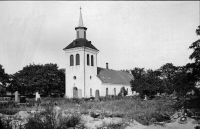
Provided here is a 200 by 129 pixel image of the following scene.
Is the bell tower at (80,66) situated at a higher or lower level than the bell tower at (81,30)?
lower

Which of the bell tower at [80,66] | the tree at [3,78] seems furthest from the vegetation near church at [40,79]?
the bell tower at [80,66]

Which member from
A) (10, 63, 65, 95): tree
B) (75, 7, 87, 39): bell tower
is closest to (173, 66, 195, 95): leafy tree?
(75, 7, 87, 39): bell tower

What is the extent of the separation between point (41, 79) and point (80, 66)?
13925 millimetres

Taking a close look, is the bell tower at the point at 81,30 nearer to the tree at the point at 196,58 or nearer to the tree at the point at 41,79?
the tree at the point at 41,79

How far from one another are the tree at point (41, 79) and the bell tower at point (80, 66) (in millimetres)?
10769

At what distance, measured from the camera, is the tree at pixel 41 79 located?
51688 millimetres

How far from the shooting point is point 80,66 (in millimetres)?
42125

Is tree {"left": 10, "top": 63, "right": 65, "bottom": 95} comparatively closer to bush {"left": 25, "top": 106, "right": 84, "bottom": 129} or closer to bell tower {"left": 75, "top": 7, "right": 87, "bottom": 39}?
bell tower {"left": 75, "top": 7, "right": 87, "bottom": 39}

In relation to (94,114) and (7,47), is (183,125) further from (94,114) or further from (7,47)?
(7,47)

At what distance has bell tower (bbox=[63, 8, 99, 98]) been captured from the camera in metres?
41.9

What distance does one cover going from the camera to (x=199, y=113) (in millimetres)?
12648

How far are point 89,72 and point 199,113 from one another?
31.2 meters

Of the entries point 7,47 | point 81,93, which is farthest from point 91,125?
point 81,93

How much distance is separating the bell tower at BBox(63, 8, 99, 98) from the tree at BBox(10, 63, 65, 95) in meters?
10.8
